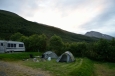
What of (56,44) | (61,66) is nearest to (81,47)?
(56,44)

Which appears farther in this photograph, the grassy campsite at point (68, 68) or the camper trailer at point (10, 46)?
the camper trailer at point (10, 46)

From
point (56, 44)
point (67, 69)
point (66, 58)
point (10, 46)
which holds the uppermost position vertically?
point (56, 44)

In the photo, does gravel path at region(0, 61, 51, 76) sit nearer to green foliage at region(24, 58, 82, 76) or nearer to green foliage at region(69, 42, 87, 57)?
green foliage at region(24, 58, 82, 76)

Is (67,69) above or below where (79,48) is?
below

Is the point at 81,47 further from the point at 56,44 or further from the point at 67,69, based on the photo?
the point at 67,69

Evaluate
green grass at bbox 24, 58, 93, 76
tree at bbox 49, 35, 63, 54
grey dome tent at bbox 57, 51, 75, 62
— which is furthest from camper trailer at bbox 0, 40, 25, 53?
green grass at bbox 24, 58, 93, 76

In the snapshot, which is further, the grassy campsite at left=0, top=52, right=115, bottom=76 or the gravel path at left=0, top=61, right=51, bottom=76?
the grassy campsite at left=0, top=52, right=115, bottom=76

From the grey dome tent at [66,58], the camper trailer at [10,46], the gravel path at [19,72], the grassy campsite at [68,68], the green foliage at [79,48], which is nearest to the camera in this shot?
the gravel path at [19,72]

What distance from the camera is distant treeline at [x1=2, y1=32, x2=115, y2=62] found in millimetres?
39562

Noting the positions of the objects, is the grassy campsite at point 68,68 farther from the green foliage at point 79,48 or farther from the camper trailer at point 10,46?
the green foliage at point 79,48

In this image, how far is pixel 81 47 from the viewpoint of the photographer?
43906 mm

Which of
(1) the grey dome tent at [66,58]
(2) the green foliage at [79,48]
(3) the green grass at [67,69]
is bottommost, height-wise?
(3) the green grass at [67,69]

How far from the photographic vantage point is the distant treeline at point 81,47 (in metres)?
39.6

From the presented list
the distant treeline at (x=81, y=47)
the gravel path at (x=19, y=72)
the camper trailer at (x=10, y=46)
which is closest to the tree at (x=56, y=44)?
the distant treeline at (x=81, y=47)
